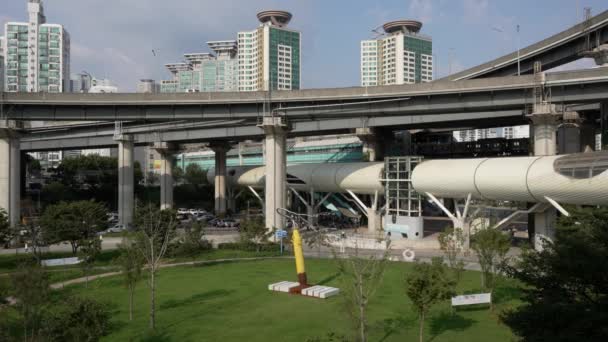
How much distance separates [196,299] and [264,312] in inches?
249

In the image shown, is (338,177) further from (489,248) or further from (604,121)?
(489,248)

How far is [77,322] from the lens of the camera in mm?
24141

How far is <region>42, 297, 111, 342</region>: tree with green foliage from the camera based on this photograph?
22.7 m

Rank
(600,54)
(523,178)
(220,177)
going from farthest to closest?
1. (220,177)
2. (600,54)
3. (523,178)

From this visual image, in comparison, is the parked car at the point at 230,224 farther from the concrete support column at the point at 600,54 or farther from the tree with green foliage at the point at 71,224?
the concrete support column at the point at 600,54

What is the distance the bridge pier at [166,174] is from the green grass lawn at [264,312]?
55299mm

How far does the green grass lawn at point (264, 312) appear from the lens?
26570 mm

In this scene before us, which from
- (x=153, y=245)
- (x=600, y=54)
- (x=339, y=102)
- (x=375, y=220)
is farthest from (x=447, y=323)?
(x=600, y=54)

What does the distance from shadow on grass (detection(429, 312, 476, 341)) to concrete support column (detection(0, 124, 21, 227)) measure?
179 ft

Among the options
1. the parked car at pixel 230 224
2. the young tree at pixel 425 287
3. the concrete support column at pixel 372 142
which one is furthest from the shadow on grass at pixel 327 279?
the concrete support column at pixel 372 142

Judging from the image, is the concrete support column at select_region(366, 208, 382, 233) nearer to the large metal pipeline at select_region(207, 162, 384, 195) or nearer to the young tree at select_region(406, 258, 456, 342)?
the large metal pipeline at select_region(207, 162, 384, 195)

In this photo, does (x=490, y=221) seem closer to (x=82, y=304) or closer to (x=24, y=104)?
(x=82, y=304)

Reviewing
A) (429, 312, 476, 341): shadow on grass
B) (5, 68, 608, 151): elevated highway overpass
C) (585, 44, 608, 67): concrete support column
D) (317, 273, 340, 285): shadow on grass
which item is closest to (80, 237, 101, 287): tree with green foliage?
(317, 273, 340, 285): shadow on grass

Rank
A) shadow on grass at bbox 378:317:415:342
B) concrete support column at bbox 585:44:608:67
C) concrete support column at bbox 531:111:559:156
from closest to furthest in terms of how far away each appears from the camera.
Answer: shadow on grass at bbox 378:317:415:342 < concrete support column at bbox 531:111:559:156 < concrete support column at bbox 585:44:608:67
